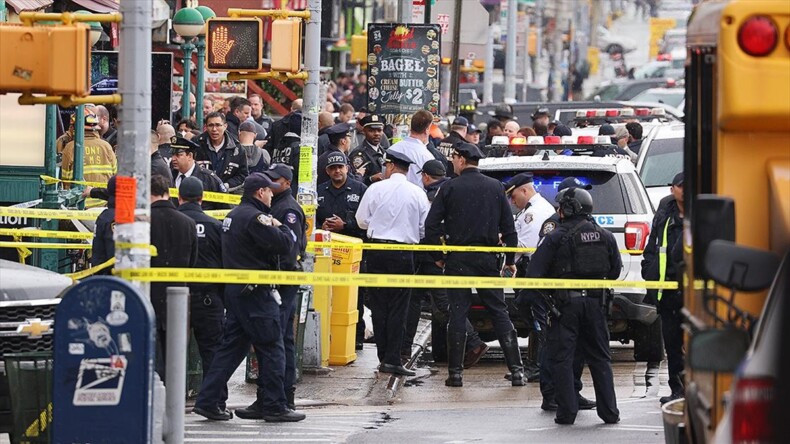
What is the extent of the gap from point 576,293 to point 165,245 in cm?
280

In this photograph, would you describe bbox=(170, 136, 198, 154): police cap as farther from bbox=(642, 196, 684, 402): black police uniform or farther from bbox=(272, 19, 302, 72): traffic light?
bbox=(642, 196, 684, 402): black police uniform

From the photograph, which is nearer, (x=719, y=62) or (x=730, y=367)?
(x=730, y=367)

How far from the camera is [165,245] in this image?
10.9 m

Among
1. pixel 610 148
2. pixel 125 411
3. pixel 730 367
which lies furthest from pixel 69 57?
pixel 610 148

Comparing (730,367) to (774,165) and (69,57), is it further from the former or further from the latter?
(69,57)

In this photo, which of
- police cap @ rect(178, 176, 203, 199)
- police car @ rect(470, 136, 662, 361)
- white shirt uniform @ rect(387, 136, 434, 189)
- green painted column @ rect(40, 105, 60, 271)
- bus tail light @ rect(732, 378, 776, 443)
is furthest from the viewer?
white shirt uniform @ rect(387, 136, 434, 189)

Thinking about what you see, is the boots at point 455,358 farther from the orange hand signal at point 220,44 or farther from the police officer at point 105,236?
the police officer at point 105,236

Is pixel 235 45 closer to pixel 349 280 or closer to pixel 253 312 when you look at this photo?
pixel 253 312

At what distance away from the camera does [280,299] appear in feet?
38.5

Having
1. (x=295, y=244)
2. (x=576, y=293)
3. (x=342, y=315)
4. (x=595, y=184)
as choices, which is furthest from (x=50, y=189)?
(x=576, y=293)

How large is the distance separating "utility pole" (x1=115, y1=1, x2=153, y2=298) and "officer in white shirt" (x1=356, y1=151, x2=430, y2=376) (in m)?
5.43

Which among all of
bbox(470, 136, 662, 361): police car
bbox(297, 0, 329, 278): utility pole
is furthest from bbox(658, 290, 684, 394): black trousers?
bbox(297, 0, 329, 278): utility pole

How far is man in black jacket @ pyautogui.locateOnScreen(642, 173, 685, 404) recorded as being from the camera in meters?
12.0

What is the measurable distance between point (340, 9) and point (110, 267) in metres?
38.1
